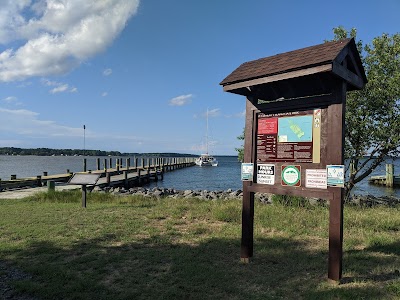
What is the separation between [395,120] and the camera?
11945 millimetres

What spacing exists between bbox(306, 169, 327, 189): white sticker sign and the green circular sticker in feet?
0.61

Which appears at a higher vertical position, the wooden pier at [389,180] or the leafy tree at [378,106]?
the leafy tree at [378,106]

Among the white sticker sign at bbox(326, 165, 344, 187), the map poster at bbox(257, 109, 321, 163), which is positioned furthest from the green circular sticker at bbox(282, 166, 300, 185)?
the white sticker sign at bbox(326, 165, 344, 187)

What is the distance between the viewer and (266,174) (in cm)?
574

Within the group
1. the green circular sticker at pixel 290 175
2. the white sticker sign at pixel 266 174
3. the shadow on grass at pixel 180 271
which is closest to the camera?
the shadow on grass at pixel 180 271

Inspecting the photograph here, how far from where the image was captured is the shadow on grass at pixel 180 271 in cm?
430

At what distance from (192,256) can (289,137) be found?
2.57m

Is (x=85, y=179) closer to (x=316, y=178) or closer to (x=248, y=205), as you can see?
(x=248, y=205)

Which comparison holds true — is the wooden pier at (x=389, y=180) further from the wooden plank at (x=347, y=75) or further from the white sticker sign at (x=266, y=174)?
the white sticker sign at (x=266, y=174)

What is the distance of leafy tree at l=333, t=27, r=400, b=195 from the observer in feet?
39.4

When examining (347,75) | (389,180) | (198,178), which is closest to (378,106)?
(347,75)

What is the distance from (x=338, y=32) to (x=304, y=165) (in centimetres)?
1026

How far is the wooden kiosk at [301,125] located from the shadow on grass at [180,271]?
1.51ft

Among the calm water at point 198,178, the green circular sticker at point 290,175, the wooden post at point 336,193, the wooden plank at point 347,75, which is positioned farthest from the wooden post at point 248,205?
the calm water at point 198,178
